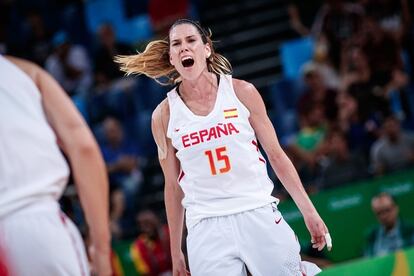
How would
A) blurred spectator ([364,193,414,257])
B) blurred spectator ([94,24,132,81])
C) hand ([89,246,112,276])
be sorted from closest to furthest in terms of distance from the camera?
1. hand ([89,246,112,276])
2. blurred spectator ([364,193,414,257])
3. blurred spectator ([94,24,132,81])

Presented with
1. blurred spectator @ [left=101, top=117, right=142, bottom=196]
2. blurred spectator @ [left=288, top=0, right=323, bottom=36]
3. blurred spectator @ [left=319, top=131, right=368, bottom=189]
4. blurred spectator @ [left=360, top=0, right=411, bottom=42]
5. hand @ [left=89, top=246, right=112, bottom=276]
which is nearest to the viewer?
hand @ [left=89, top=246, right=112, bottom=276]

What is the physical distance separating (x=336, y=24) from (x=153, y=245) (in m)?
3.63

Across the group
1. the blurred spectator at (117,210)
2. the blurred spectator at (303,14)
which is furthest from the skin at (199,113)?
the blurred spectator at (303,14)

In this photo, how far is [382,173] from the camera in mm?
10109

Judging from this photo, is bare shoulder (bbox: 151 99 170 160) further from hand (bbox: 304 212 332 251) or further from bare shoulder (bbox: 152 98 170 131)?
hand (bbox: 304 212 332 251)

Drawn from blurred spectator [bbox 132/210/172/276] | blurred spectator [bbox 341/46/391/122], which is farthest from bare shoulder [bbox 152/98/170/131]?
blurred spectator [bbox 341/46/391/122]

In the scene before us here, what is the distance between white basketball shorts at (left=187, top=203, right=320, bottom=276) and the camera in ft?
17.6

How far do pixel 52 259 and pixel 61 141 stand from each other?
473mm

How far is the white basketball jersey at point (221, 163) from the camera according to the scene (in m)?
5.42

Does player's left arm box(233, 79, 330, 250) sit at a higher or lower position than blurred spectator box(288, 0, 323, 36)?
lower

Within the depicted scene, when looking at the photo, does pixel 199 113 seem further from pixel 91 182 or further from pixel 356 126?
pixel 356 126

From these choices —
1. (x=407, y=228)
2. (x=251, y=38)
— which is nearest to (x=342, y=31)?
(x=251, y=38)

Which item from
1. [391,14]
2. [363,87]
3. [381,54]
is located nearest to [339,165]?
[363,87]

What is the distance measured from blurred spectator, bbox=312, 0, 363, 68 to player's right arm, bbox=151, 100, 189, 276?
5.67 m
